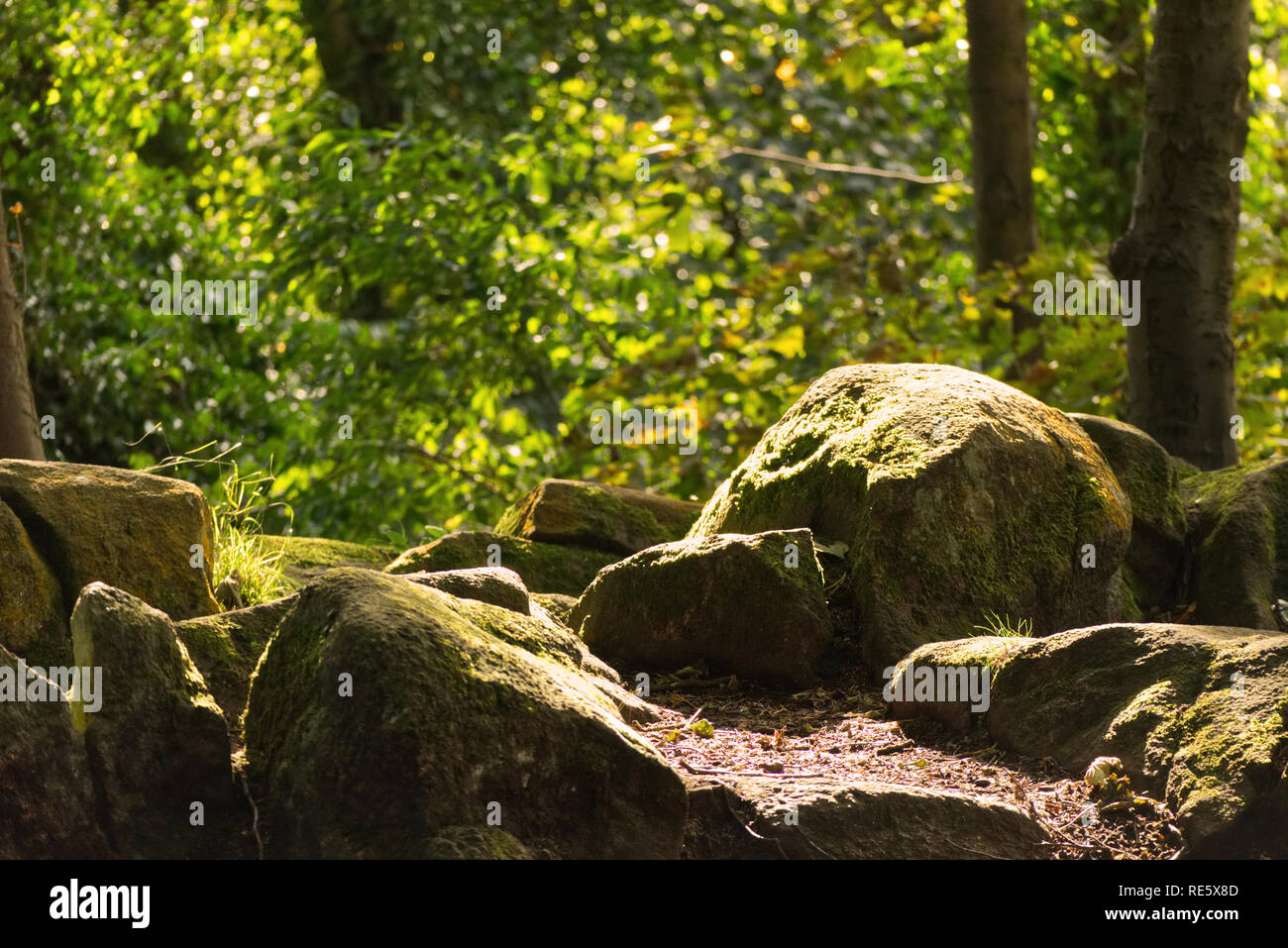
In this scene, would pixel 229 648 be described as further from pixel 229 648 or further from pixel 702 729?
Answer: pixel 702 729

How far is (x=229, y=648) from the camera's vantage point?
3588 mm

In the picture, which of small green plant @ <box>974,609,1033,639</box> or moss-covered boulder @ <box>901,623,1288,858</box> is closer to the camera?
moss-covered boulder @ <box>901,623,1288,858</box>

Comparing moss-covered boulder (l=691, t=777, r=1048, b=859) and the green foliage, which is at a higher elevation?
the green foliage

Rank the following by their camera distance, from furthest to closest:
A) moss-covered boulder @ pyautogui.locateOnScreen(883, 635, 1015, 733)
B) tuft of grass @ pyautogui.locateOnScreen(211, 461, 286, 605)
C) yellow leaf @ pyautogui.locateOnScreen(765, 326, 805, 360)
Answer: yellow leaf @ pyautogui.locateOnScreen(765, 326, 805, 360), tuft of grass @ pyautogui.locateOnScreen(211, 461, 286, 605), moss-covered boulder @ pyautogui.locateOnScreen(883, 635, 1015, 733)

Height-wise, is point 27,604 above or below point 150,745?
above

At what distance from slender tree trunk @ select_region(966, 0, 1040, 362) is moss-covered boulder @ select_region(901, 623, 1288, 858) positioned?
5.33 m

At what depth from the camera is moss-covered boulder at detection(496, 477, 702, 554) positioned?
18.2ft

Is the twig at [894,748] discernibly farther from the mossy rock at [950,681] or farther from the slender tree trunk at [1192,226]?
the slender tree trunk at [1192,226]

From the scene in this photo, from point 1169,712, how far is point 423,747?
1930 millimetres

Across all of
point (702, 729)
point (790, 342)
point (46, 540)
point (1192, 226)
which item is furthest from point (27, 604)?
point (1192, 226)

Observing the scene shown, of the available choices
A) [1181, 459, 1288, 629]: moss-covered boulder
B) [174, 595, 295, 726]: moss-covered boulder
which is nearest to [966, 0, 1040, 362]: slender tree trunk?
[1181, 459, 1288, 629]: moss-covered boulder

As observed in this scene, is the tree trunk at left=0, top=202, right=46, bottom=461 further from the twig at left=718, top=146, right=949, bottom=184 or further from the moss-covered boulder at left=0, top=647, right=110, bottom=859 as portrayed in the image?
the twig at left=718, top=146, right=949, bottom=184

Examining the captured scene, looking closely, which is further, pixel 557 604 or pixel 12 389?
pixel 12 389
